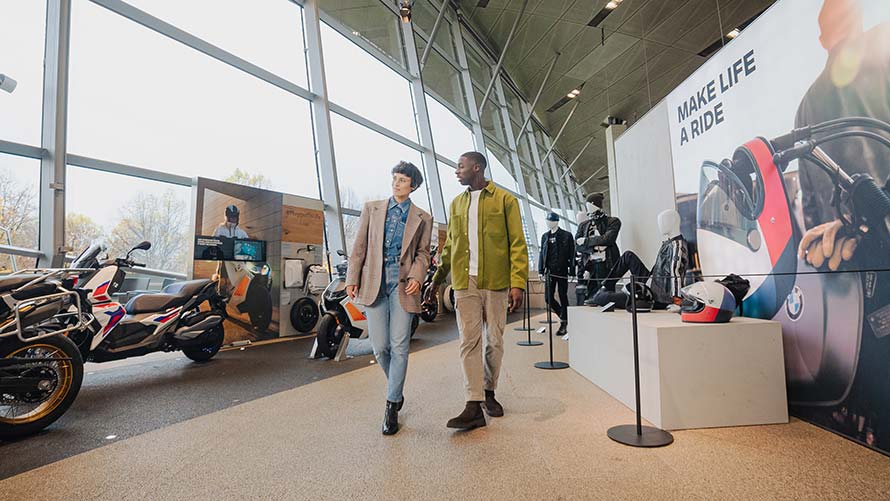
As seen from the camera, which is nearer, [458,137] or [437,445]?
[437,445]

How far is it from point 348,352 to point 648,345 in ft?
9.79

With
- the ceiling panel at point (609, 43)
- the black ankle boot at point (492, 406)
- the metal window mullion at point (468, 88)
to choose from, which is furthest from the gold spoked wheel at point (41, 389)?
the ceiling panel at point (609, 43)

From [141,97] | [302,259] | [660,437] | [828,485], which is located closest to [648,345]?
[660,437]

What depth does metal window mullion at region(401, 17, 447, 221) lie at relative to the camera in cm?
840

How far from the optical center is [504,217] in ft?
6.94

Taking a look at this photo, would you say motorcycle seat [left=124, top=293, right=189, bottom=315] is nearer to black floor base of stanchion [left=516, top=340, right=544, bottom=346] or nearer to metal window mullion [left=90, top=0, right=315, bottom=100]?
metal window mullion [left=90, top=0, right=315, bottom=100]

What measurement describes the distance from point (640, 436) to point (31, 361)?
9.50 ft

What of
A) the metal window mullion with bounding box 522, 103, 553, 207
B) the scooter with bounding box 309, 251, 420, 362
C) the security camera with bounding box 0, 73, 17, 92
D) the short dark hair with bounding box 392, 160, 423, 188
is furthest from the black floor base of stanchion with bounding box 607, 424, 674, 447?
the metal window mullion with bounding box 522, 103, 553, 207

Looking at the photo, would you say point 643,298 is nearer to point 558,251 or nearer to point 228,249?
point 558,251

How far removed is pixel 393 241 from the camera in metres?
2.02

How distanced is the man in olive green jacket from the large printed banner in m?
1.24

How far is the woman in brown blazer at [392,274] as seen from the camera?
1934 millimetres

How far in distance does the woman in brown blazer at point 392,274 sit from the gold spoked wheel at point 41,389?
1575 mm

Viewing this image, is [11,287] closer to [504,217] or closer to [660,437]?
[504,217]
